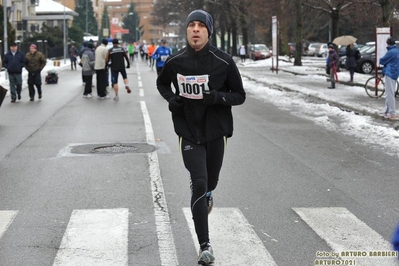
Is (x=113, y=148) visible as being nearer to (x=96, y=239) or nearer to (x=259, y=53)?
(x=96, y=239)

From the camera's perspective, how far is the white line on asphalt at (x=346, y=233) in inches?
217

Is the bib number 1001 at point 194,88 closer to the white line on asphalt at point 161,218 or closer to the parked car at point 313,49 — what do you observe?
the white line on asphalt at point 161,218

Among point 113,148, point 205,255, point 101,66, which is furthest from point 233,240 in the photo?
point 101,66

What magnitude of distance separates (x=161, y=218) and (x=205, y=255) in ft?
5.29

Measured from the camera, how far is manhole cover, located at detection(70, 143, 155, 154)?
436 inches

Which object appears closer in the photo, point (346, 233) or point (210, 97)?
point (210, 97)

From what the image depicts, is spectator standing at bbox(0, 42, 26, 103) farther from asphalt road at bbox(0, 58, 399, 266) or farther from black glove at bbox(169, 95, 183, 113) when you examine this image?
black glove at bbox(169, 95, 183, 113)

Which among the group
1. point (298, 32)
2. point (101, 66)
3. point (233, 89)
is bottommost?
point (233, 89)

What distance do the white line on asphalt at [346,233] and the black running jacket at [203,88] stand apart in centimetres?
144

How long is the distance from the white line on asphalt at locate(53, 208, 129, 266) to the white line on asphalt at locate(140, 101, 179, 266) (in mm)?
298

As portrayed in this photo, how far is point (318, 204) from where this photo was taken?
7.53 metres

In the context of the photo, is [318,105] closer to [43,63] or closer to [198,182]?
[43,63]

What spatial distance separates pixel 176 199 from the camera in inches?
302

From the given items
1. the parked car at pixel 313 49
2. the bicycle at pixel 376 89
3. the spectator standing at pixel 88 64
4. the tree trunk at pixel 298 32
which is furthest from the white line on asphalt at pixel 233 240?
the parked car at pixel 313 49
